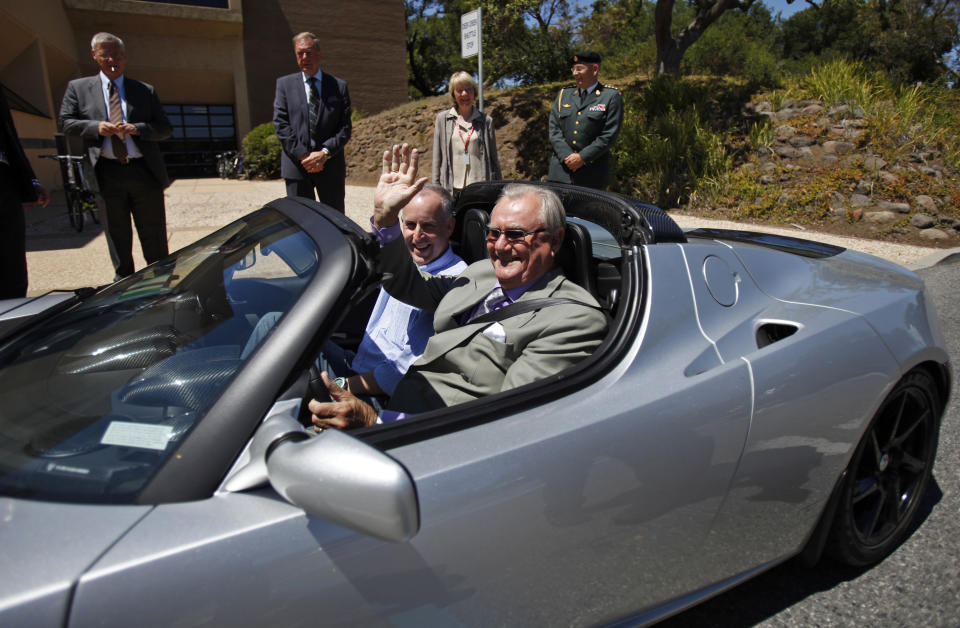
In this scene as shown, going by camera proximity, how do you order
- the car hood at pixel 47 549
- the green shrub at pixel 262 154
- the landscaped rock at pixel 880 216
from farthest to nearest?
the green shrub at pixel 262 154
the landscaped rock at pixel 880 216
the car hood at pixel 47 549

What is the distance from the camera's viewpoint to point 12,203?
153 inches

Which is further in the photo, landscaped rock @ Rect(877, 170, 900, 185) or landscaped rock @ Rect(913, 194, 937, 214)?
landscaped rock @ Rect(877, 170, 900, 185)

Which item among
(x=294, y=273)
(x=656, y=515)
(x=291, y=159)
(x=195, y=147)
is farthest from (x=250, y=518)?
(x=195, y=147)

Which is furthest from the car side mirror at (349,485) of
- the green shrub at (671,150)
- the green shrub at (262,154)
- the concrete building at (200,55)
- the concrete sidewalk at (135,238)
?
the green shrub at (262,154)

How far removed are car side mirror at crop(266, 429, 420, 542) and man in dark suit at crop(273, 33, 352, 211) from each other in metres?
4.41

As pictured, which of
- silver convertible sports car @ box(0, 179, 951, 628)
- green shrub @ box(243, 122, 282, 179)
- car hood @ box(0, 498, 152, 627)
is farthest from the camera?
green shrub @ box(243, 122, 282, 179)

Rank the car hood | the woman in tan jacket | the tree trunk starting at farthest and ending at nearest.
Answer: the tree trunk → the woman in tan jacket → the car hood

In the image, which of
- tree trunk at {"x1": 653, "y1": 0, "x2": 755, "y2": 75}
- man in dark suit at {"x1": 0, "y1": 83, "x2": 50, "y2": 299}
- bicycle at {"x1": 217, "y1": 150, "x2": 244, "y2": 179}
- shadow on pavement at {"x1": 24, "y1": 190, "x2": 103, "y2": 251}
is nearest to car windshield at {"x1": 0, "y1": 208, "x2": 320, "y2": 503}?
man in dark suit at {"x1": 0, "y1": 83, "x2": 50, "y2": 299}

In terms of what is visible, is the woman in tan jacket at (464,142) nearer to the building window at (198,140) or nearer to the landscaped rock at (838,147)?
the landscaped rock at (838,147)

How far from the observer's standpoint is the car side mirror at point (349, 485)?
101 cm

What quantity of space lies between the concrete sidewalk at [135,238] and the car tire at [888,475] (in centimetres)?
545

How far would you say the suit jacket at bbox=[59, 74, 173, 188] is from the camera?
181 inches

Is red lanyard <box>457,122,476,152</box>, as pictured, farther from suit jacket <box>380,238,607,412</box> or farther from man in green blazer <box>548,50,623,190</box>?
suit jacket <box>380,238,607,412</box>

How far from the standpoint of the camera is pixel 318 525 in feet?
3.81
